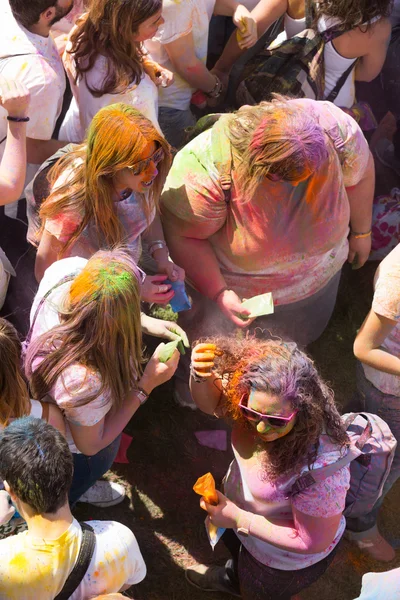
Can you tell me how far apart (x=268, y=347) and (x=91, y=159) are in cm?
102

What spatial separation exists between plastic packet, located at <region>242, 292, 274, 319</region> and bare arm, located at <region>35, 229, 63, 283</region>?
2.91ft

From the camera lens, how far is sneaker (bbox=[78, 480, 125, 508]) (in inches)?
133

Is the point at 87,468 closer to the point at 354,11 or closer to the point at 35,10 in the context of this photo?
the point at 35,10

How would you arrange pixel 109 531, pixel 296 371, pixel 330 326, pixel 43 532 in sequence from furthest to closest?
1. pixel 330 326
2. pixel 296 371
3. pixel 109 531
4. pixel 43 532

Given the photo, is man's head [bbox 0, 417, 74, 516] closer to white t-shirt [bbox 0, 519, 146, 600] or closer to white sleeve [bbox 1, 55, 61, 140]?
white t-shirt [bbox 0, 519, 146, 600]

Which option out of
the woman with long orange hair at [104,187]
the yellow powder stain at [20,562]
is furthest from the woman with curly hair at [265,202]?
the yellow powder stain at [20,562]

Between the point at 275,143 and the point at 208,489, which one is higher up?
the point at 275,143

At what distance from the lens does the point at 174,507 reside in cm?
346

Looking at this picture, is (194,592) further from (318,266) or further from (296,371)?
A: (318,266)

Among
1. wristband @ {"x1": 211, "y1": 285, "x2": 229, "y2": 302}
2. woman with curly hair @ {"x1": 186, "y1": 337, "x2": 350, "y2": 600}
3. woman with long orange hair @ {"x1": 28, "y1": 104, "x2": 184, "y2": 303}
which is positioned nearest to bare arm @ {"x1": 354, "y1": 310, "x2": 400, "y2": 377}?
woman with curly hair @ {"x1": 186, "y1": 337, "x2": 350, "y2": 600}

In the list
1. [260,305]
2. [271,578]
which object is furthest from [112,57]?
[271,578]

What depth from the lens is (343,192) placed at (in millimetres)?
3068

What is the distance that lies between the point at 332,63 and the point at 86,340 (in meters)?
2.20

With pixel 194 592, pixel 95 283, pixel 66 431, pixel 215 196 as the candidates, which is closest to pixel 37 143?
pixel 215 196
